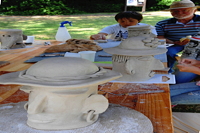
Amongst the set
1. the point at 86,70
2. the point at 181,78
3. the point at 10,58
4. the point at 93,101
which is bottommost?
the point at 181,78

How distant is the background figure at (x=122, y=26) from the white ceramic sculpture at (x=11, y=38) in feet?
3.37

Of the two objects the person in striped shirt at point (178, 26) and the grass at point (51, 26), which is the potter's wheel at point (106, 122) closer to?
the person in striped shirt at point (178, 26)

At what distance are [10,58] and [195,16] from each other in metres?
2.61

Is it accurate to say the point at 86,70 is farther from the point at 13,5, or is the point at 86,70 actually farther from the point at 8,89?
the point at 13,5

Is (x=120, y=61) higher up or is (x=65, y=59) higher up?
(x=65, y=59)

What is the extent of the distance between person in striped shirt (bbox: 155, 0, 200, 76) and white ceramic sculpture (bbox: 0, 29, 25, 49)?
1.94 m

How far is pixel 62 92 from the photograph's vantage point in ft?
2.74

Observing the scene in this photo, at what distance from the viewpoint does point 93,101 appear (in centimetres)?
90

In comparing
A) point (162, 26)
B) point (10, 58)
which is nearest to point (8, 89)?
point (10, 58)

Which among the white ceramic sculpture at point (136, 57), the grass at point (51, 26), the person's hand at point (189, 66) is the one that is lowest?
the grass at point (51, 26)

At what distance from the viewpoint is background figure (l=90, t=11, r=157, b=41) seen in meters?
3.28

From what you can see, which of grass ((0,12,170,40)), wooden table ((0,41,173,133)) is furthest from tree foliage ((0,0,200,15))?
wooden table ((0,41,173,133))

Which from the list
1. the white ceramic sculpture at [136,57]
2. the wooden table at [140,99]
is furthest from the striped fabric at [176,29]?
the wooden table at [140,99]

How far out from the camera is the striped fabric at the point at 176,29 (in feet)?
11.5
